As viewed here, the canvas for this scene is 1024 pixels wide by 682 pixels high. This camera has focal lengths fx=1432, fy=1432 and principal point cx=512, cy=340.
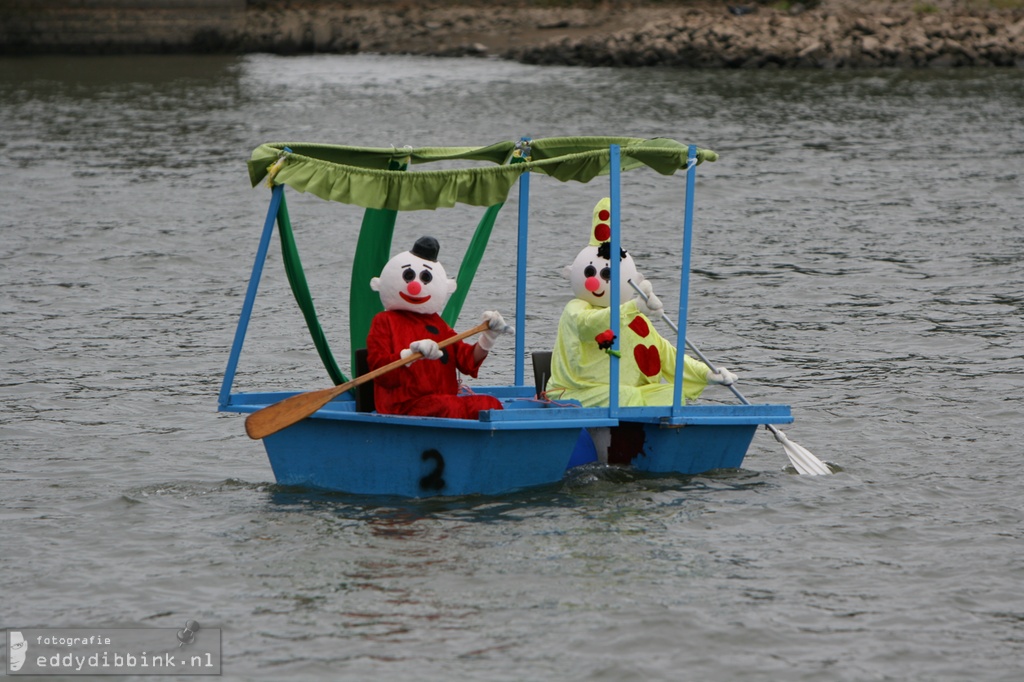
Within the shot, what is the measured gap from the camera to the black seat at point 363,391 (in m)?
8.59

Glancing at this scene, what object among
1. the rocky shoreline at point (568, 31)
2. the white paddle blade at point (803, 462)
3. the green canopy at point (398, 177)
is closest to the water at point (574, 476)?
the white paddle blade at point (803, 462)

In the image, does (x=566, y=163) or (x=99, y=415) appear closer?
(x=566, y=163)

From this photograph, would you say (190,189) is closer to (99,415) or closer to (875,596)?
→ (99,415)

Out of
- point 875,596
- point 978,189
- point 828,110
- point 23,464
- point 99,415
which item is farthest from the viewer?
point 828,110

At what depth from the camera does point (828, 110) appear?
29.9 meters

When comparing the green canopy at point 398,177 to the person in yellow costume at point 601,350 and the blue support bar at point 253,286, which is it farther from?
the person in yellow costume at point 601,350

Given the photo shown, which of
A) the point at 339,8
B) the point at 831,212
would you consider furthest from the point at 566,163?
the point at 339,8

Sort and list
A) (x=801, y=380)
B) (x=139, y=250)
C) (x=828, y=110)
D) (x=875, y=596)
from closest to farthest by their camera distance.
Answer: (x=875, y=596)
(x=801, y=380)
(x=139, y=250)
(x=828, y=110)

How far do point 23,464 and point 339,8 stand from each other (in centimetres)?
4188

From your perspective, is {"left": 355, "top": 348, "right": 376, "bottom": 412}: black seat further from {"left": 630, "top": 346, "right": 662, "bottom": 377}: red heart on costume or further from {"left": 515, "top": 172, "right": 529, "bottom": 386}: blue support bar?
{"left": 630, "top": 346, "right": 662, "bottom": 377}: red heart on costume

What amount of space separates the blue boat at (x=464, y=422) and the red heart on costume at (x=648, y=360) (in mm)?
410

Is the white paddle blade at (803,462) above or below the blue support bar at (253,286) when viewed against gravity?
below

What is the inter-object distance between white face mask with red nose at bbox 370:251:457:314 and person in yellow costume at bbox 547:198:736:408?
89cm

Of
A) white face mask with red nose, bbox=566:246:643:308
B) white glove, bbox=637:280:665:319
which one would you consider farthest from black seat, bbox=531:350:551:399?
white glove, bbox=637:280:665:319
